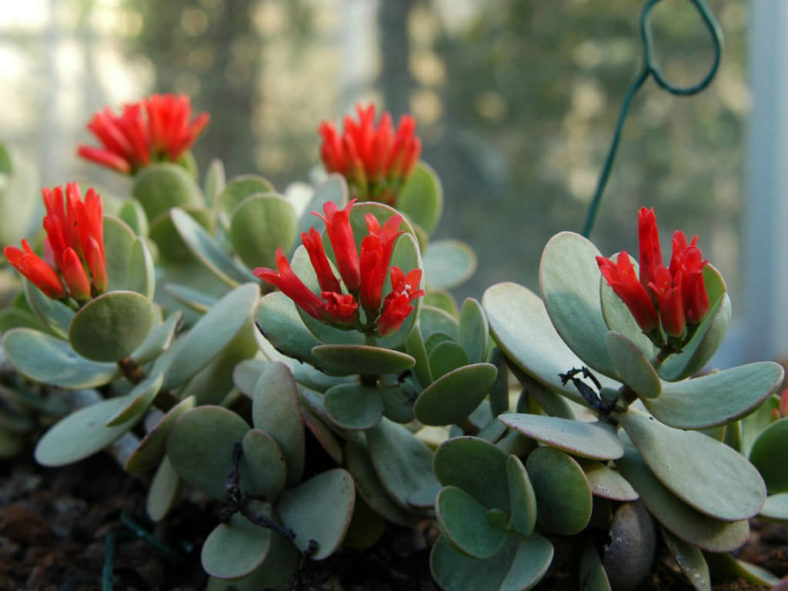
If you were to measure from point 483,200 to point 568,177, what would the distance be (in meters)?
0.43

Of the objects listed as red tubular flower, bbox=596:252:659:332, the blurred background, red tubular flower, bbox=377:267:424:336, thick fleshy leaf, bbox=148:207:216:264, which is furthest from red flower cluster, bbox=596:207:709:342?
the blurred background

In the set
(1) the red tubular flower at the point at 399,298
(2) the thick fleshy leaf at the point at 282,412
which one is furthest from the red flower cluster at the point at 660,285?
(2) the thick fleshy leaf at the point at 282,412

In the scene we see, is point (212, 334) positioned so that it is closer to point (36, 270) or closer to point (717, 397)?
point (36, 270)

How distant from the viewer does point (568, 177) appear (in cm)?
349

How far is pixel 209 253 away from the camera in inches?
25.7

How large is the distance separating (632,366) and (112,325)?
0.34m

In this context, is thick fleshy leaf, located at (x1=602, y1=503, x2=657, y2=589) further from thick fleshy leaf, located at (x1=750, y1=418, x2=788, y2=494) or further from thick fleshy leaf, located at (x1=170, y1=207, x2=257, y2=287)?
thick fleshy leaf, located at (x1=170, y1=207, x2=257, y2=287)

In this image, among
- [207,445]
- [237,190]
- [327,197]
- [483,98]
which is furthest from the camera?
[483,98]

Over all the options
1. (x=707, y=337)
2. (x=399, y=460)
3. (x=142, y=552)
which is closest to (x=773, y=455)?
(x=707, y=337)

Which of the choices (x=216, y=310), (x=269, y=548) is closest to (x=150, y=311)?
(x=216, y=310)

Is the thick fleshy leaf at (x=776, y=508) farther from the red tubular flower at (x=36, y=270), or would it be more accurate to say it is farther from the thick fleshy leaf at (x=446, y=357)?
the red tubular flower at (x=36, y=270)

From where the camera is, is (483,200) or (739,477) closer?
(739,477)

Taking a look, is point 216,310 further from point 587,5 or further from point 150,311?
point 587,5

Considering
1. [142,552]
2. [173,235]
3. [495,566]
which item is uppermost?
[173,235]
